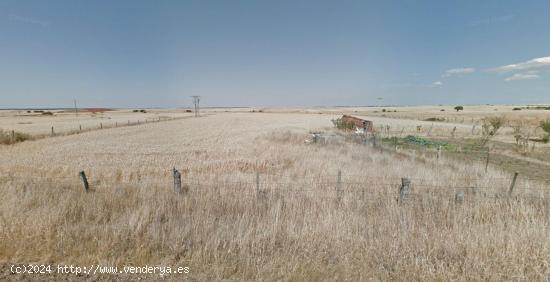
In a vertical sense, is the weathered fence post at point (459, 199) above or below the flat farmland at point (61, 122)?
below

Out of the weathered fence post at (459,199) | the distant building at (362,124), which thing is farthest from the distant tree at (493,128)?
the weathered fence post at (459,199)

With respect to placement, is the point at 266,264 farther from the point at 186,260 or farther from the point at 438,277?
the point at 438,277

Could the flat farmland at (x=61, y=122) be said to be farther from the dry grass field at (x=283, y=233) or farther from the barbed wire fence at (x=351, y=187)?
the dry grass field at (x=283, y=233)

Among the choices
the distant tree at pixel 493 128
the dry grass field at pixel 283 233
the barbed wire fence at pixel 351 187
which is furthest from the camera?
the distant tree at pixel 493 128

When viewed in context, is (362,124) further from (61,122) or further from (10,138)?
(61,122)

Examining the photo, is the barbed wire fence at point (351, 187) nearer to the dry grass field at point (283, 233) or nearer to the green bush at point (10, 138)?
the dry grass field at point (283, 233)

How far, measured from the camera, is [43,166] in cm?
1439

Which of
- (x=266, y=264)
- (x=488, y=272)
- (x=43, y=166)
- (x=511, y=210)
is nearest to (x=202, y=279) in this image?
(x=266, y=264)

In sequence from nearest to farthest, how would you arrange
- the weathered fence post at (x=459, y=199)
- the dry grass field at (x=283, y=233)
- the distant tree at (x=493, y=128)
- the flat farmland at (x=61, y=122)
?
the dry grass field at (x=283, y=233), the weathered fence post at (x=459, y=199), the distant tree at (x=493, y=128), the flat farmland at (x=61, y=122)

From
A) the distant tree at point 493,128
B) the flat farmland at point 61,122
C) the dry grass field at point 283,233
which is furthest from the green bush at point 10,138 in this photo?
the distant tree at point 493,128

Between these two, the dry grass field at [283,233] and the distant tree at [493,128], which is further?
the distant tree at [493,128]

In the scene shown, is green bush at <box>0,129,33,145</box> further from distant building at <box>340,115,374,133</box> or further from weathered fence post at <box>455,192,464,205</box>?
distant building at <box>340,115,374,133</box>

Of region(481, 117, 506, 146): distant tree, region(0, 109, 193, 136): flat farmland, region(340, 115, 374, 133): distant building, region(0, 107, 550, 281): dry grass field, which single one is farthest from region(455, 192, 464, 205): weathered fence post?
region(0, 109, 193, 136): flat farmland

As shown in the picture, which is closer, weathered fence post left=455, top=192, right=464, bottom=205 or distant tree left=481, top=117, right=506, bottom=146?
weathered fence post left=455, top=192, right=464, bottom=205
